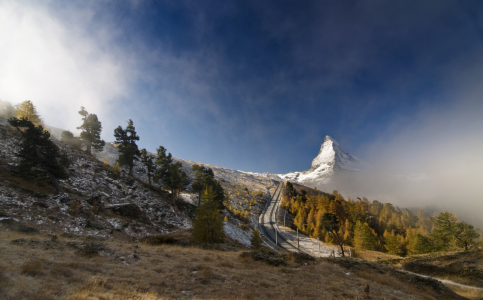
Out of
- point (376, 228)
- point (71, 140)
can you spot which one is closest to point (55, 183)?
point (71, 140)

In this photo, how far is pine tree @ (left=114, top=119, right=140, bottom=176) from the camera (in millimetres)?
46469

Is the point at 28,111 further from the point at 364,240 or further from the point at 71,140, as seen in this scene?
the point at 364,240

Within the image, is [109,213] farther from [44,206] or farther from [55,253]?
[55,253]

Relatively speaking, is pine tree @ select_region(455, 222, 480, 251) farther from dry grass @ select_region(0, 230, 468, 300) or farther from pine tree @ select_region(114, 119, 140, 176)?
pine tree @ select_region(114, 119, 140, 176)

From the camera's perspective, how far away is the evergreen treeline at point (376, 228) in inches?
1857

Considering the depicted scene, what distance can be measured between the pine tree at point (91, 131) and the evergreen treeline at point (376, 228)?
69298mm

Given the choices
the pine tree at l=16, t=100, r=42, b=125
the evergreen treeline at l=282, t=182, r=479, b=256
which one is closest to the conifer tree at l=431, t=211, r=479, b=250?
the evergreen treeline at l=282, t=182, r=479, b=256

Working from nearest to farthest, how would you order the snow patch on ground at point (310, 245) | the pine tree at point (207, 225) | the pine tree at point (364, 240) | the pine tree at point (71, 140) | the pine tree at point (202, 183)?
the pine tree at point (207, 225)
the pine tree at point (71, 140)
the pine tree at point (202, 183)
the snow patch on ground at point (310, 245)
the pine tree at point (364, 240)

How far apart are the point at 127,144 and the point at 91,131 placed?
975cm

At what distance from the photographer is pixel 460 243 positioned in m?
43.2

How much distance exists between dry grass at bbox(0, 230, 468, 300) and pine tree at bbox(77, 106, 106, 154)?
124 feet

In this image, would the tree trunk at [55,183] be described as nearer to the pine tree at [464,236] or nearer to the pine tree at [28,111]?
the pine tree at [28,111]

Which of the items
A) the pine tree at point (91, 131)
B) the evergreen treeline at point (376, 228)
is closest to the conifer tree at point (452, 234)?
the evergreen treeline at point (376, 228)

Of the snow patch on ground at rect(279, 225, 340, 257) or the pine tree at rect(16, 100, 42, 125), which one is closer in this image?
the pine tree at rect(16, 100, 42, 125)
